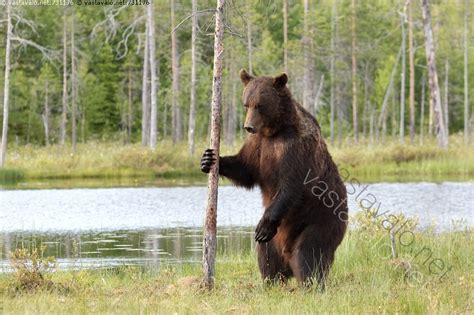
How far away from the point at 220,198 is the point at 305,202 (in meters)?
18.2

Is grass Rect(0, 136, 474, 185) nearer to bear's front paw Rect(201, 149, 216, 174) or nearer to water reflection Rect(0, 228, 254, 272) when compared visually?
water reflection Rect(0, 228, 254, 272)

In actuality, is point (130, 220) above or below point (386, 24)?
below

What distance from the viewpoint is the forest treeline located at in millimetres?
48656

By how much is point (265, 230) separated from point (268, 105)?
1302mm

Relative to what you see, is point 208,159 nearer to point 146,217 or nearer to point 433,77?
point 146,217

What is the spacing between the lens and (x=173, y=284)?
9445 mm

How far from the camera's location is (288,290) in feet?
28.1

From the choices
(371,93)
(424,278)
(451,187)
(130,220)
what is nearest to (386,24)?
(371,93)

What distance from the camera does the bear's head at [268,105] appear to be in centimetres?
811

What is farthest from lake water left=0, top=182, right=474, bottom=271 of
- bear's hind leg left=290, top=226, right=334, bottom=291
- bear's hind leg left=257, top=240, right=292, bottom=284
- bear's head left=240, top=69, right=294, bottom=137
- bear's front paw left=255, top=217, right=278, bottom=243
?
bear's head left=240, top=69, right=294, bottom=137

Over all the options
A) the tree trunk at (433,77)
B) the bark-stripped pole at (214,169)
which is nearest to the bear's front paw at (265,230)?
the bark-stripped pole at (214,169)

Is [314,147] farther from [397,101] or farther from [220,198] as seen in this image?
[397,101]

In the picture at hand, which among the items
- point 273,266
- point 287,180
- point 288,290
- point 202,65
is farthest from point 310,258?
point 202,65

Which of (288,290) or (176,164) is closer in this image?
(288,290)
